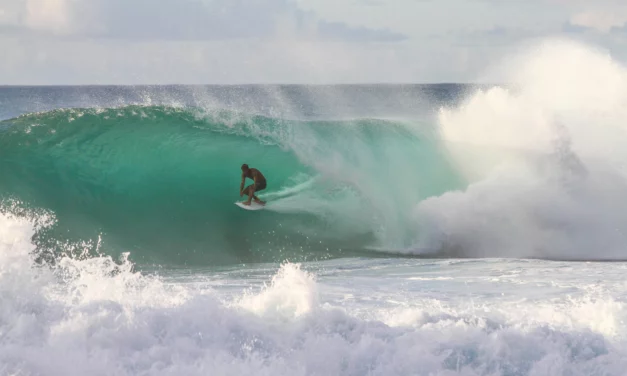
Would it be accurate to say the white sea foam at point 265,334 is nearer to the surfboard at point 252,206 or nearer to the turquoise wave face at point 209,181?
the turquoise wave face at point 209,181

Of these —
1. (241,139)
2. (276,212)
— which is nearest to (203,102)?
(241,139)

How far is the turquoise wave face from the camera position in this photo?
1342 cm

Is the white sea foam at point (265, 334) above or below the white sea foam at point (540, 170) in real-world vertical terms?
below

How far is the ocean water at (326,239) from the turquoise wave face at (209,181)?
0.04 m

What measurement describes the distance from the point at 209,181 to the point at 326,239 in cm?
289

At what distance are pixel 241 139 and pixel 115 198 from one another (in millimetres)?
3056

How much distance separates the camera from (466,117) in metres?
18.3

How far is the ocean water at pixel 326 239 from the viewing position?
22.1 feet

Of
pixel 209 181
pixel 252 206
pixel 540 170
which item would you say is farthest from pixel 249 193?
pixel 540 170

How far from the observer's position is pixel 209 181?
15.2 meters

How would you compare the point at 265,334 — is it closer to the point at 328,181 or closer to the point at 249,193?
the point at 249,193

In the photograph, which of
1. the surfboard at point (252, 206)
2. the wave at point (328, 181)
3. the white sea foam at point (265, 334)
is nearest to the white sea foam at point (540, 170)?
the wave at point (328, 181)

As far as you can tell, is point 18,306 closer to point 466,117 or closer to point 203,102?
point 203,102

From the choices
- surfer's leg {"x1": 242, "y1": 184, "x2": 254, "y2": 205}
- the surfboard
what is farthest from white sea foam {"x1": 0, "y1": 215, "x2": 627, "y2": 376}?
the surfboard
